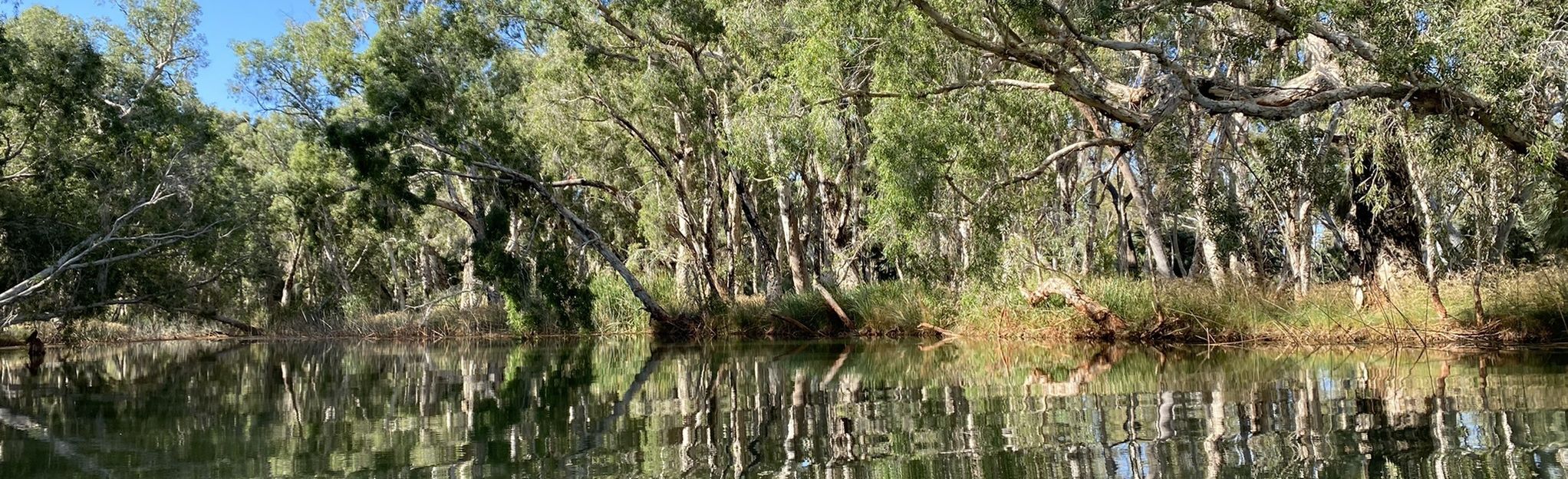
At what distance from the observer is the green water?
445 centimetres

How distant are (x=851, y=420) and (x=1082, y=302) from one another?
8309 millimetres

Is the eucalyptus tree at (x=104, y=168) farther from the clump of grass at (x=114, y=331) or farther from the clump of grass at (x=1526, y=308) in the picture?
the clump of grass at (x=1526, y=308)

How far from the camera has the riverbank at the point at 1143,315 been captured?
1086cm

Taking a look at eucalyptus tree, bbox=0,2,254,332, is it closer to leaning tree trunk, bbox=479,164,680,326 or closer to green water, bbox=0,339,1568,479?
leaning tree trunk, bbox=479,164,680,326

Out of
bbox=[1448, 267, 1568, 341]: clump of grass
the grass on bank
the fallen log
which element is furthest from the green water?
the fallen log

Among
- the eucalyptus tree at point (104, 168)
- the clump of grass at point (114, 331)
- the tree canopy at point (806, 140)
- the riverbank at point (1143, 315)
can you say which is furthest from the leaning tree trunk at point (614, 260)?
the clump of grass at point (114, 331)

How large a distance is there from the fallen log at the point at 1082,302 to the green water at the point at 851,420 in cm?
208

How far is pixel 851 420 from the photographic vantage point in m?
6.02

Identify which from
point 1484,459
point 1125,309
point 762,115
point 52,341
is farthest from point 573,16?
point 52,341

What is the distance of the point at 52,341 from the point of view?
25891mm

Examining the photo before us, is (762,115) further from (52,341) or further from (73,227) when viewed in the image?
(52,341)

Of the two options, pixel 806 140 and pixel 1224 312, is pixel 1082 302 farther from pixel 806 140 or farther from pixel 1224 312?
pixel 806 140

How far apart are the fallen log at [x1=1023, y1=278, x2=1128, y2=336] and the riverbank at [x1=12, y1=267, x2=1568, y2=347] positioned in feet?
0.11

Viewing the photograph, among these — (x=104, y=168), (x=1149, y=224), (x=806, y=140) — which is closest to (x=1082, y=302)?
(x=1149, y=224)
